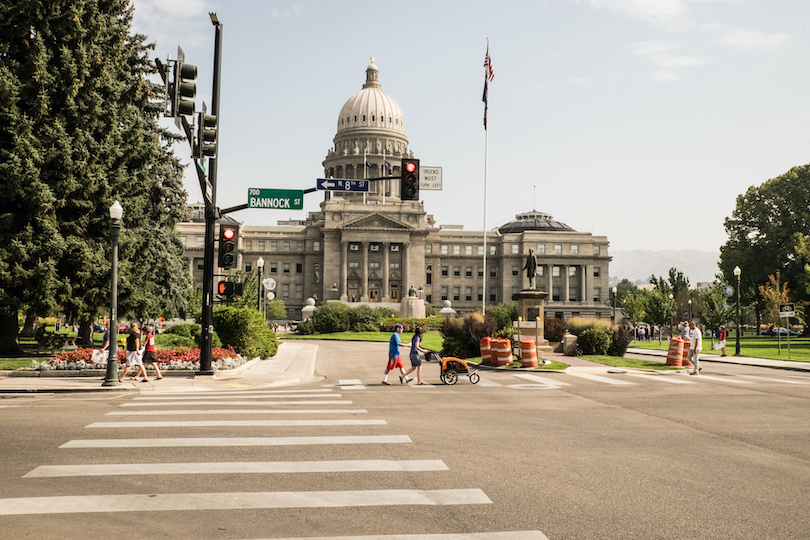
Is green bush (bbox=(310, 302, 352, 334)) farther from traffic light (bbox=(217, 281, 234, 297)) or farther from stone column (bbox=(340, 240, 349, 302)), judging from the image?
traffic light (bbox=(217, 281, 234, 297))

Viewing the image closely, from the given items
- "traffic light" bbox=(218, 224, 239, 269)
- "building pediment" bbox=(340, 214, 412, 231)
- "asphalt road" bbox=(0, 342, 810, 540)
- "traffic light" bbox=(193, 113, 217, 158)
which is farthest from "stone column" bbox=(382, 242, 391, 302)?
"asphalt road" bbox=(0, 342, 810, 540)

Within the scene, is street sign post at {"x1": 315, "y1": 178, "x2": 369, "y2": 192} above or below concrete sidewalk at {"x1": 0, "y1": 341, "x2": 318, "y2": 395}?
above

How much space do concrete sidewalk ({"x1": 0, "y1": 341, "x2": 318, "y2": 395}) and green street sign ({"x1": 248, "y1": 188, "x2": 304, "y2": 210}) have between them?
5487mm

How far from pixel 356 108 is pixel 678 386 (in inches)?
4831

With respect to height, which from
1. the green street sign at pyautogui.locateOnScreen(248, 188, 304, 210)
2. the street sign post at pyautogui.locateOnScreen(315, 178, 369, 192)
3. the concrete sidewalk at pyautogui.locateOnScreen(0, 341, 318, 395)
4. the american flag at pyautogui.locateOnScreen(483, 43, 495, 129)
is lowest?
the concrete sidewalk at pyautogui.locateOnScreen(0, 341, 318, 395)

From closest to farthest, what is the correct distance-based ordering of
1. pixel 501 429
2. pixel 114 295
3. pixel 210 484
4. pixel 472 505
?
pixel 472 505 → pixel 210 484 → pixel 501 429 → pixel 114 295

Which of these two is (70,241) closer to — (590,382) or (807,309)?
(590,382)

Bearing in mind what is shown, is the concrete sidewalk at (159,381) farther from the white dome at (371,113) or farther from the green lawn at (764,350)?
the white dome at (371,113)

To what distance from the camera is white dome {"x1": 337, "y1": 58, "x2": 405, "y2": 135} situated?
437ft

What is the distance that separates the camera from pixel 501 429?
11.0m

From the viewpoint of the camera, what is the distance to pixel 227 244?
19.8 meters

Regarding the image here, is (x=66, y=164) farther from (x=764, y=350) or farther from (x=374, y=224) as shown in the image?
(x=374, y=224)

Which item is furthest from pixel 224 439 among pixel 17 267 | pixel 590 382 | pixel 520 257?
pixel 520 257

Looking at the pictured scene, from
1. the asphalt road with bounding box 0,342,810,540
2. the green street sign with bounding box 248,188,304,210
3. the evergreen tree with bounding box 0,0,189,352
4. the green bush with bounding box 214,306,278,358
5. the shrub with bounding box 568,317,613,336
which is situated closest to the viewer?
the asphalt road with bounding box 0,342,810,540
